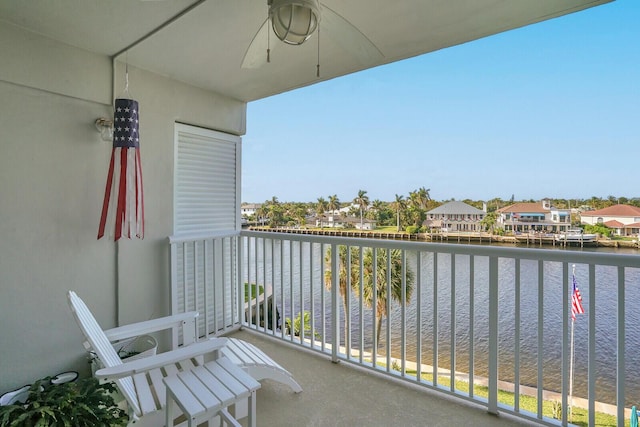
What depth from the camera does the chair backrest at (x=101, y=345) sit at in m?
1.53

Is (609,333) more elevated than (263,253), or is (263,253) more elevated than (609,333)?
(263,253)

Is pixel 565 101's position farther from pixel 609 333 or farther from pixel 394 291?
pixel 609 333

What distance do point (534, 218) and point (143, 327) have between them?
317cm

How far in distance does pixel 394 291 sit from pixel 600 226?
16.0 feet

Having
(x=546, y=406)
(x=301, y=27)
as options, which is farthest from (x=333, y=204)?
(x=546, y=406)

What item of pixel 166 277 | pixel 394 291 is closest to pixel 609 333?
pixel 166 277

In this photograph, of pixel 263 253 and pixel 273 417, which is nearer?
pixel 273 417

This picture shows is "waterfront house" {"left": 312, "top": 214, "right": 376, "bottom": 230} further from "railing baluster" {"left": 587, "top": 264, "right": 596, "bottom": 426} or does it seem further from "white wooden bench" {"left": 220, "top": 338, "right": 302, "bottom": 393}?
"railing baluster" {"left": 587, "top": 264, "right": 596, "bottom": 426}

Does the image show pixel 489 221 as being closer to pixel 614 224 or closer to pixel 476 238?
pixel 476 238

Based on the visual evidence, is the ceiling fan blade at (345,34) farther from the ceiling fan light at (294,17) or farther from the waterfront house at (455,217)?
the waterfront house at (455,217)

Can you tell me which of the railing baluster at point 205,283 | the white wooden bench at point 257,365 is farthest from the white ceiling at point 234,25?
the white wooden bench at point 257,365

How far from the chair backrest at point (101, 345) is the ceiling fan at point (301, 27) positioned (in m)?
1.69

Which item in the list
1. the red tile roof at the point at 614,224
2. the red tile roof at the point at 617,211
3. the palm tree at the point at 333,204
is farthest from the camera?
the palm tree at the point at 333,204

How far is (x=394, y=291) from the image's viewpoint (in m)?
6.75
